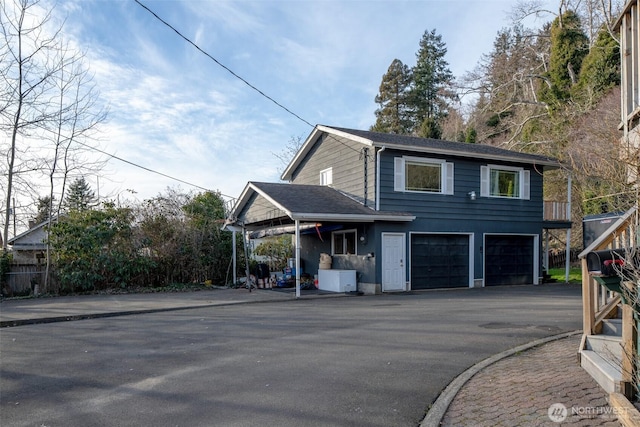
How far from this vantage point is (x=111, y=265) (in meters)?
16.8

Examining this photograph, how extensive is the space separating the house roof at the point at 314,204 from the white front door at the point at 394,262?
85cm

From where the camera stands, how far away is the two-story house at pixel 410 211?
16.2m

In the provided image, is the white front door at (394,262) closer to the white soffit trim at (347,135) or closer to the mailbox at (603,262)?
the white soffit trim at (347,135)

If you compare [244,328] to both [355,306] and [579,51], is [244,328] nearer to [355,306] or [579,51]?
[355,306]

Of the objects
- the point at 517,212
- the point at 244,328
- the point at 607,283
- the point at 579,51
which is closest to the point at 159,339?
the point at 244,328

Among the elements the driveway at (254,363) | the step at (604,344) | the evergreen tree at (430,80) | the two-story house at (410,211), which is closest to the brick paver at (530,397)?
the step at (604,344)

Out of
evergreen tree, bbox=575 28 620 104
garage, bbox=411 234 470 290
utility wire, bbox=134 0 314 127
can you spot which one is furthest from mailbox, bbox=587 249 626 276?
evergreen tree, bbox=575 28 620 104

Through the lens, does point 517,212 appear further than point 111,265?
Yes

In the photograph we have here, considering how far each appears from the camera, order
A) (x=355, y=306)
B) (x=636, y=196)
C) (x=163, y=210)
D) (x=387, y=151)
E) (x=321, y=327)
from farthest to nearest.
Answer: (x=163, y=210) < (x=387, y=151) < (x=355, y=306) < (x=321, y=327) < (x=636, y=196)

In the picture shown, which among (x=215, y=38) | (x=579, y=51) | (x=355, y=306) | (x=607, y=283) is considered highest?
(x=579, y=51)

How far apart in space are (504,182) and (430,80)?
30982 millimetres

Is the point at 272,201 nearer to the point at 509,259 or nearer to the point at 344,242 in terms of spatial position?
the point at 344,242

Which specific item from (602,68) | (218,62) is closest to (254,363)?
(218,62)

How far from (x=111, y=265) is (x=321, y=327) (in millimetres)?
10838
